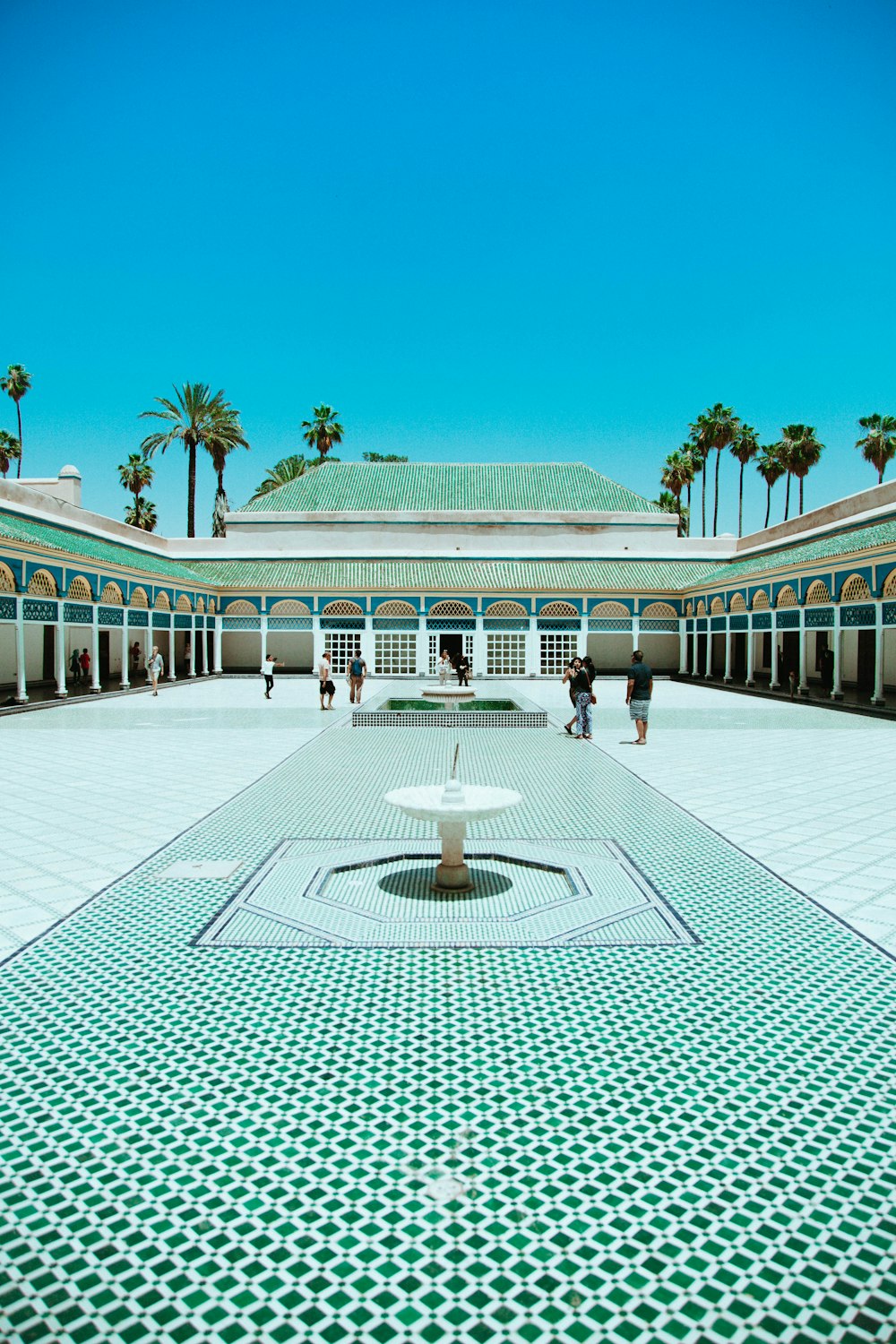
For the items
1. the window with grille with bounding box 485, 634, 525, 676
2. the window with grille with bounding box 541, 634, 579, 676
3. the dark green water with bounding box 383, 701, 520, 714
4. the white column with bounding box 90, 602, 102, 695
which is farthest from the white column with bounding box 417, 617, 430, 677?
the dark green water with bounding box 383, 701, 520, 714

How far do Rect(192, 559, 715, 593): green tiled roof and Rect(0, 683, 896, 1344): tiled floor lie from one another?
2772 cm

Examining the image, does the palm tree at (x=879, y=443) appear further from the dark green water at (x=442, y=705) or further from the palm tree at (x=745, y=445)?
the dark green water at (x=442, y=705)

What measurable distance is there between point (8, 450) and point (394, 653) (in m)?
34.0

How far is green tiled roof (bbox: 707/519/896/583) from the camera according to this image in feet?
60.5

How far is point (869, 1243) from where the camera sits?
238 centimetres

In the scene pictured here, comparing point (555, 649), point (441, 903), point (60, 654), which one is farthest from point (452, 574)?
point (441, 903)

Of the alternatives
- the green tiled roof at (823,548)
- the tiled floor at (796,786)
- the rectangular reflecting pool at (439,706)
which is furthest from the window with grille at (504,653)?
the tiled floor at (796,786)

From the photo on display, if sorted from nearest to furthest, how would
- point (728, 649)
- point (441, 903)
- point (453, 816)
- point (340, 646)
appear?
point (441, 903), point (453, 816), point (728, 649), point (340, 646)

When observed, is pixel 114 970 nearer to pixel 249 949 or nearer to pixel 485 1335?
pixel 249 949

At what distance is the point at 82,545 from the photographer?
22094mm

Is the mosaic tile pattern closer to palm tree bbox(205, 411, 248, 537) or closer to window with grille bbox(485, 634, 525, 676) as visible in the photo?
window with grille bbox(485, 634, 525, 676)

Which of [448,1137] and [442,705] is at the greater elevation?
[442,705]

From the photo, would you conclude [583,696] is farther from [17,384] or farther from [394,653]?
[17,384]

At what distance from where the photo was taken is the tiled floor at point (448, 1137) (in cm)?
216
